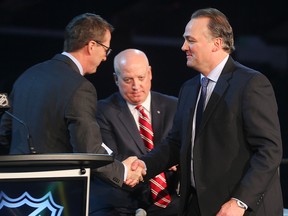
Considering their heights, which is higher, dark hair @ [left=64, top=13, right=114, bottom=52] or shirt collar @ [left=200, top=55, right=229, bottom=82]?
dark hair @ [left=64, top=13, right=114, bottom=52]

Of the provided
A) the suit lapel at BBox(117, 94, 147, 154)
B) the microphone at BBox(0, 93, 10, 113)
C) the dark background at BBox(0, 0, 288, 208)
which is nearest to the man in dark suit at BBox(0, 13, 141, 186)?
the microphone at BBox(0, 93, 10, 113)

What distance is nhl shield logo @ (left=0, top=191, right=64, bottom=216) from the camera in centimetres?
284

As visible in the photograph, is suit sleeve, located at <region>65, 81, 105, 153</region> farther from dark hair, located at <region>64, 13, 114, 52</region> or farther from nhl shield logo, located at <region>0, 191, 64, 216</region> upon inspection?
nhl shield logo, located at <region>0, 191, 64, 216</region>

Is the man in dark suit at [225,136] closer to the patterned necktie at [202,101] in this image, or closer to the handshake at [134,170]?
the patterned necktie at [202,101]

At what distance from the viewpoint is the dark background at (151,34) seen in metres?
6.45

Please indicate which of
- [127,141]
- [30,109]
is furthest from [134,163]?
[30,109]

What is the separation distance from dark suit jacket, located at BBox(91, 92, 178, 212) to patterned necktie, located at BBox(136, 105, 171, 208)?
0.03 metres

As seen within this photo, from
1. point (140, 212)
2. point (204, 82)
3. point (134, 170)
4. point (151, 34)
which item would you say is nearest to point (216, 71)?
point (204, 82)

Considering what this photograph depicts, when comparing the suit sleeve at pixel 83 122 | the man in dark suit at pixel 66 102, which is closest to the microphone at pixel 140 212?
the man in dark suit at pixel 66 102

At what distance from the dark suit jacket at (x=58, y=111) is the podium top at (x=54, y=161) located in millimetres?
375

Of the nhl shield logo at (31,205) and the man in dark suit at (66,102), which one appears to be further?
the man in dark suit at (66,102)

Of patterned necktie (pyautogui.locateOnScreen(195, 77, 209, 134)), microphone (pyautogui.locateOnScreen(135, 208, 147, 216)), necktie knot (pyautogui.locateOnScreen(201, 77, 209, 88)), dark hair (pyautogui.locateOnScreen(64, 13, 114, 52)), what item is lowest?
microphone (pyautogui.locateOnScreen(135, 208, 147, 216))

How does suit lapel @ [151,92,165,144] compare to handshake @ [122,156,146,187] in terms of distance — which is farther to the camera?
suit lapel @ [151,92,165,144]

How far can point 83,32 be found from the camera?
359cm
